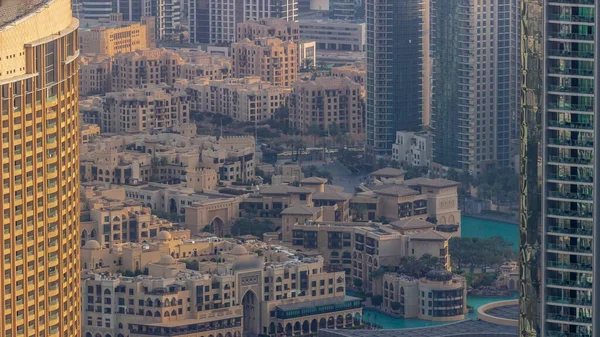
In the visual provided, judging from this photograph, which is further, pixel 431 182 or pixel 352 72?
pixel 352 72

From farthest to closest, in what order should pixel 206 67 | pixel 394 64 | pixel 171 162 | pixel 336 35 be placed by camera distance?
1. pixel 336 35
2. pixel 206 67
3. pixel 394 64
4. pixel 171 162

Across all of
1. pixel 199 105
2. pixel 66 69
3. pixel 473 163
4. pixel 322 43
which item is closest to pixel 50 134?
pixel 66 69

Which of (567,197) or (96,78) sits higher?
(567,197)

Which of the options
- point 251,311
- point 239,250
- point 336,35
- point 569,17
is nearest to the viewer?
point 569,17

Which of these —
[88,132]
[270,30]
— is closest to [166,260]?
[88,132]

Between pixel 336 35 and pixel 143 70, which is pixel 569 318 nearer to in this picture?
pixel 143 70

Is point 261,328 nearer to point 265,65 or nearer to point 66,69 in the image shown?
point 66,69

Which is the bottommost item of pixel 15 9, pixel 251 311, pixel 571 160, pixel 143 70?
pixel 251 311
